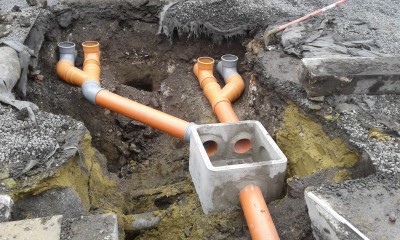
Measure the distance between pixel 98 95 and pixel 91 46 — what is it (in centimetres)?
125

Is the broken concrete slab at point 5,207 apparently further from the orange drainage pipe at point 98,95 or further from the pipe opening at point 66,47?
the pipe opening at point 66,47

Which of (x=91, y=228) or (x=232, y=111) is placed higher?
(x=91, y=228)

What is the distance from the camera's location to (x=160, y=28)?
7043 mm

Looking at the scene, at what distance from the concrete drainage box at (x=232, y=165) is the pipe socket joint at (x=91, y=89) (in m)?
1.94

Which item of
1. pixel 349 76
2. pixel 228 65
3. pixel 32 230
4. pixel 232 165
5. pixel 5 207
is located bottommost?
pixel 228 65

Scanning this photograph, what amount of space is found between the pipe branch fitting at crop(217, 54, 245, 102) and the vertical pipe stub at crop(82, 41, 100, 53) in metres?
2.05

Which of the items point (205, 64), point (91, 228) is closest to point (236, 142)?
point (205, 64)

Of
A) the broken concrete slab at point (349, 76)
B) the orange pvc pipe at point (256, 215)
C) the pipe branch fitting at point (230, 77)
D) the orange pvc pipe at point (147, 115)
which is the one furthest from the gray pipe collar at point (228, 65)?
the orange pvc pipe at point (256, 215)

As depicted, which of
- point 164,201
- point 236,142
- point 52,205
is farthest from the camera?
point 164,201

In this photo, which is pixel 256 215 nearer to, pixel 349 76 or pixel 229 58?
pixel 349 76

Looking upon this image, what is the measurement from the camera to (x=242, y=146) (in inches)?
193

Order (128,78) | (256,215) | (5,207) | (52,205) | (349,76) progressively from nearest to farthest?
(5,207) < (256,215) < (52,205) < (349,76) < (128,78)

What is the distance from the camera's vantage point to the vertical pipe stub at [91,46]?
6.55 meters

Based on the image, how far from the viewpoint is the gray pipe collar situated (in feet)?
21.3
